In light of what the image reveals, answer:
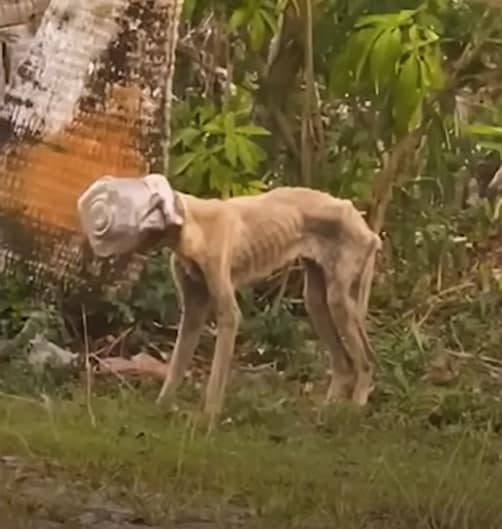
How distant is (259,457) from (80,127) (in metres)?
2.09

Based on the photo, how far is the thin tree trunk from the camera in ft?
17.5

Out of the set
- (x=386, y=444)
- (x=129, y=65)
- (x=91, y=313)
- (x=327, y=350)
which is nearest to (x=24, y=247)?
(x=91, y=313)

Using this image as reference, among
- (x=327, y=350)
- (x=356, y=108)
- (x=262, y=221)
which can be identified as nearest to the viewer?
(x=262, y=221)

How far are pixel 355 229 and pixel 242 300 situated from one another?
947 millimetres

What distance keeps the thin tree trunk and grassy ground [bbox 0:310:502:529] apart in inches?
28.1

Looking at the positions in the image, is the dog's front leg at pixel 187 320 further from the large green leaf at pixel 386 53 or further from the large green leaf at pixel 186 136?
the large green leaf at pixel 186 136

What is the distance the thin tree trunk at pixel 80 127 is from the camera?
5340 millimetres

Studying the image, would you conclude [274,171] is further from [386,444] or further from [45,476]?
[45,476]

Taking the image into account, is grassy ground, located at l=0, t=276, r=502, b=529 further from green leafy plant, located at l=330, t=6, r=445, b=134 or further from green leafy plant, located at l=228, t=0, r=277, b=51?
green leafy plant, located at l=228, t=0, r=277, b=51

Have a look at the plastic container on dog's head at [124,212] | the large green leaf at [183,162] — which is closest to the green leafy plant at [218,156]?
the large green leaf at [183,162]

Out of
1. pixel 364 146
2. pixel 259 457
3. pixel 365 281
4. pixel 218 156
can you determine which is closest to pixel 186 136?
pixel 218 156

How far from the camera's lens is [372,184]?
6574mm

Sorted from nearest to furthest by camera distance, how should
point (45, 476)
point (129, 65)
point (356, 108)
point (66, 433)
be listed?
point (45, 476) < point (66, 433) < point (129, 65) < point (356, 108)

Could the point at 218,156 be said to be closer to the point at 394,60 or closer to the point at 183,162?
the point at 183,162
